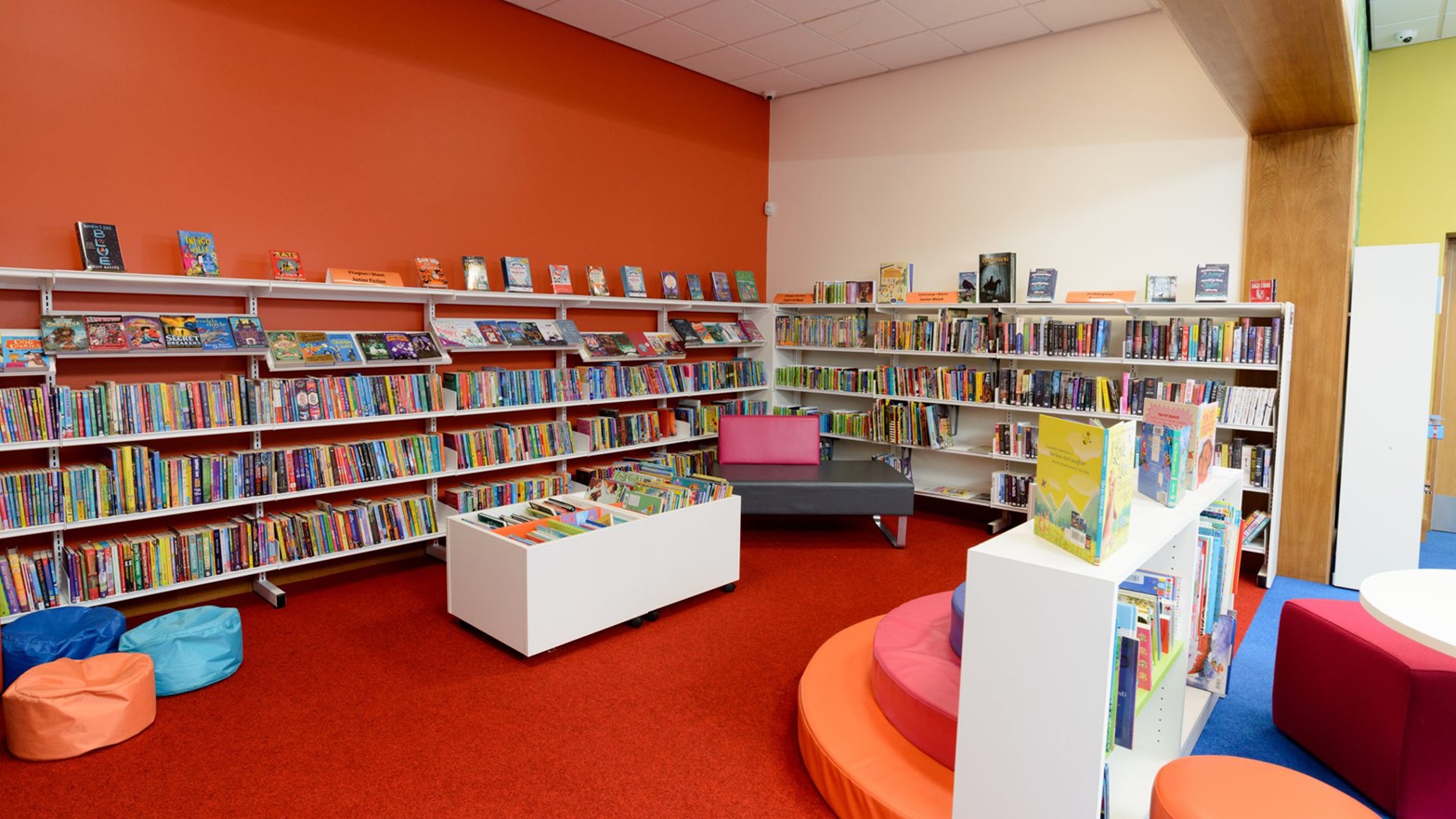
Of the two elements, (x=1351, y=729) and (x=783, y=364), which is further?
(x=783, y=364)

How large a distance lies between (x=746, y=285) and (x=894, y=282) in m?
1.37

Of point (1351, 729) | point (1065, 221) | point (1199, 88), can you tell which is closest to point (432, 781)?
point (1351, 729)

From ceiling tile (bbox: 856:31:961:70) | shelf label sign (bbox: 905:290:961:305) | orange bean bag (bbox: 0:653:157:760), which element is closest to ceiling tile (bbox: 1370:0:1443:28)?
ceiling tile (bbox: 856:31:961:70)

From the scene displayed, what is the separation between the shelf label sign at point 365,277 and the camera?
14.9 ft

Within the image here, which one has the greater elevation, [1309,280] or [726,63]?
[726,63]

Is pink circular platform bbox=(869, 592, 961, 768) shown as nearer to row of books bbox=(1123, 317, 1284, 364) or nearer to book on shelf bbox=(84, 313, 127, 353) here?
row of books bbox=(1123, 317, 1284, 364)

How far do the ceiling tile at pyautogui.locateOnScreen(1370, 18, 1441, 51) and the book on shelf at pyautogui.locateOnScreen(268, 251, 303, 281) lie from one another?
23.2ft

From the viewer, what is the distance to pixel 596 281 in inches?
235

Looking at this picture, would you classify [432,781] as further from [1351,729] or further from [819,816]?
[1351,729]

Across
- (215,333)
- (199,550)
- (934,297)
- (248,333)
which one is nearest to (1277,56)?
(934,297)

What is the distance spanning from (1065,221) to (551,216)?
378cm

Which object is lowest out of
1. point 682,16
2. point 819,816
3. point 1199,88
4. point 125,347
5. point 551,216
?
point 819,816

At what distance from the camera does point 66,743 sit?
2801 millimetres

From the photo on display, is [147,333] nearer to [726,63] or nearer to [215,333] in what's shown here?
[215,333]
